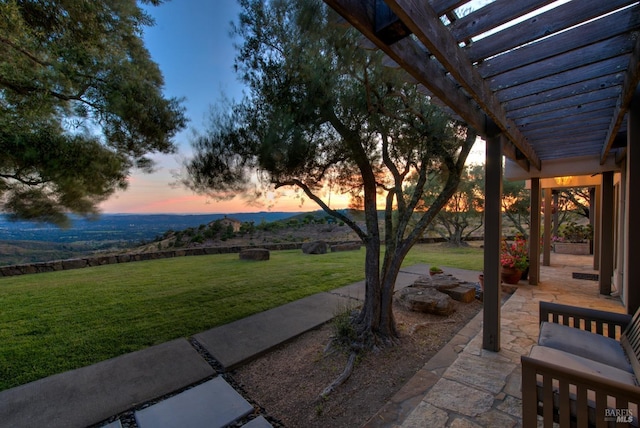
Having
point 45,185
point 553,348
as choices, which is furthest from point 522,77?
point 45,185

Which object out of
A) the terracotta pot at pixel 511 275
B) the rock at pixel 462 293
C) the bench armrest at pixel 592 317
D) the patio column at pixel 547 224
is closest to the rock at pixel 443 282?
the rock at pixel 462 293

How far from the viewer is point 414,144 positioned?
11.7 feet

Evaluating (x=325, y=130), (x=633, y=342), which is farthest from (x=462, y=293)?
(x=325, y=130)

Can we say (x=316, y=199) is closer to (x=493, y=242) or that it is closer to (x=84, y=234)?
(x=493, y=242)

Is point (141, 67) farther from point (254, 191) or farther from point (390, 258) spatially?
point (390, 258)

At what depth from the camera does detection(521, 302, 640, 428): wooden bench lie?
139 cm

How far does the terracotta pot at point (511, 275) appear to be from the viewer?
6.07 meters

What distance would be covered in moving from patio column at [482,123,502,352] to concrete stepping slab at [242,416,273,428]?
2589 mm

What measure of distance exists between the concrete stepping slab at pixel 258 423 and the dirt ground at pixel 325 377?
8 centimetres

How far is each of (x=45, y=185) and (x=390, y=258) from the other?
6.13m

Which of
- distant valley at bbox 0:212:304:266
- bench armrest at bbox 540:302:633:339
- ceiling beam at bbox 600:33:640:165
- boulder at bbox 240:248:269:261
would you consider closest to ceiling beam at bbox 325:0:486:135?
ceiling beam at bbox 600:33:640:165

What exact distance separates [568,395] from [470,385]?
116cm

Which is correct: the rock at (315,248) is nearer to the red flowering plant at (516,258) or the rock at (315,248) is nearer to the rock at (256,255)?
the rock at (256,255)

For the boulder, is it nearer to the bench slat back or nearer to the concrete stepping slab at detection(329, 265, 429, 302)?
the concrete stepping slab at detection(329, 265, 429, 302)
